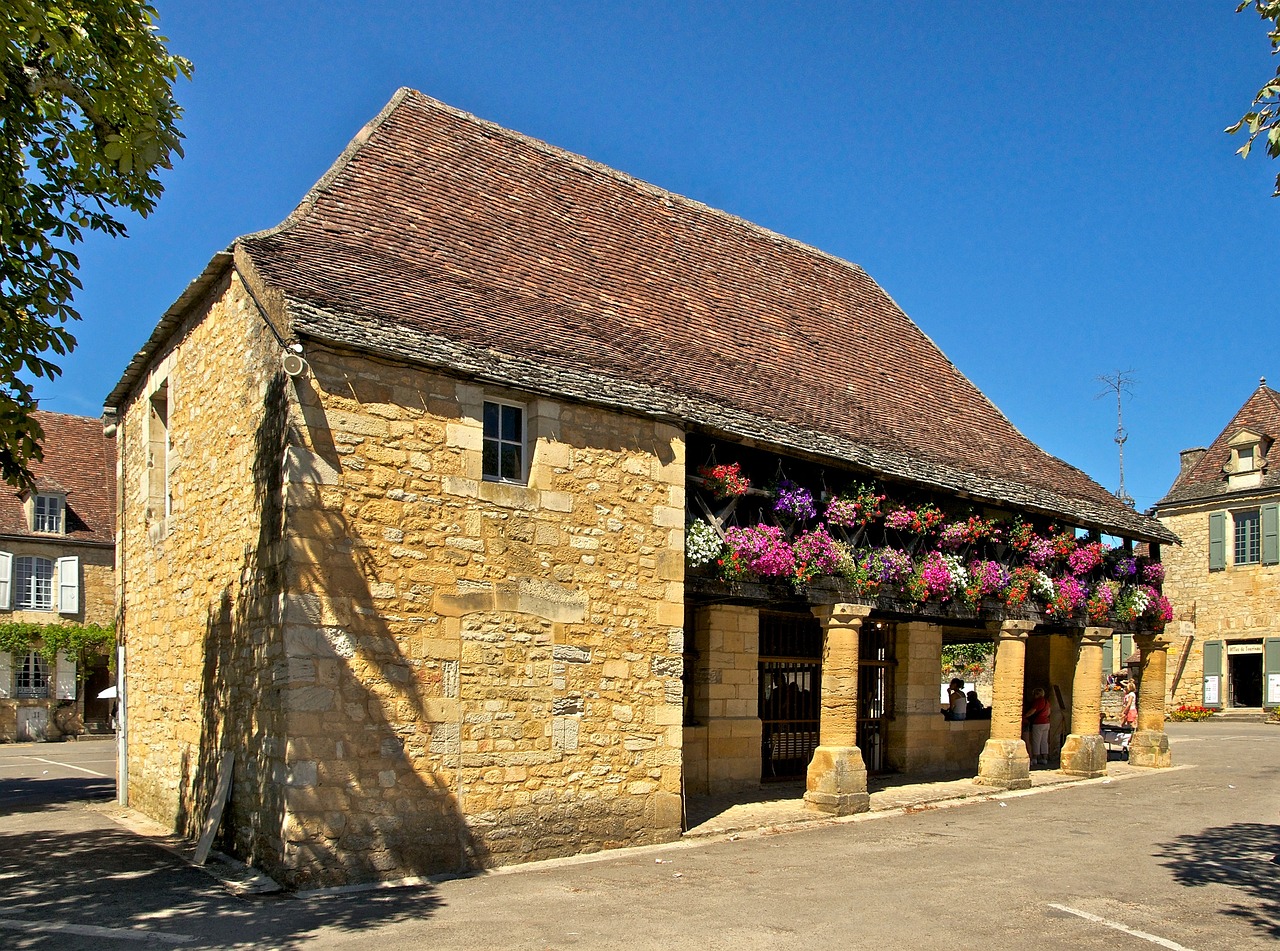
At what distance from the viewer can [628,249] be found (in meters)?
13.2

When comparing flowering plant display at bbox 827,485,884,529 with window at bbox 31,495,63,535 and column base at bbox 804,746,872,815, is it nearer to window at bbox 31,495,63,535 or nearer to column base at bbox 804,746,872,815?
column base at bbox 804,746,872,815

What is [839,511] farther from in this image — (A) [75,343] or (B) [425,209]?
(A) [75,343]

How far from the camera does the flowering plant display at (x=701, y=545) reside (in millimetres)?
10477

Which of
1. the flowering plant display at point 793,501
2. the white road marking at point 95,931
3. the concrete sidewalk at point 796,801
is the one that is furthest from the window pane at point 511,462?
the white road marking at point 95,931

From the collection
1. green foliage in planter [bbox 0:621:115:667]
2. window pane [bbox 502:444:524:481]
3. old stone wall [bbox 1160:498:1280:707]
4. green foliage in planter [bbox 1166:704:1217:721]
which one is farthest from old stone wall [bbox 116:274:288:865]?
green foliage in planter [bbox 1166:704:1217:721]

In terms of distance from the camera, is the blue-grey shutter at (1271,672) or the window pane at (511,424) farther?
the blue-grey shutter at (1271,672)

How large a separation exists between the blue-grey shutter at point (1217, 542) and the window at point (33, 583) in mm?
29159

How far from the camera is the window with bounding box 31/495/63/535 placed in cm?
2734

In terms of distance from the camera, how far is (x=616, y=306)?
11844mm

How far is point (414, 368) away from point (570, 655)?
2.68m

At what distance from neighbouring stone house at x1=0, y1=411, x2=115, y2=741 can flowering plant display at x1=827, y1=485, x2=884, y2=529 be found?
869 inches

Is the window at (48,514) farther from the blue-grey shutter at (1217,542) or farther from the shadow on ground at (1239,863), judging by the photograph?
the blue-grey shutter at (1217,542)

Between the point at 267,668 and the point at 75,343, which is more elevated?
the point at 75,343

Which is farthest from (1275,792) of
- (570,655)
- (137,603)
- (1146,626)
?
(137,603)
